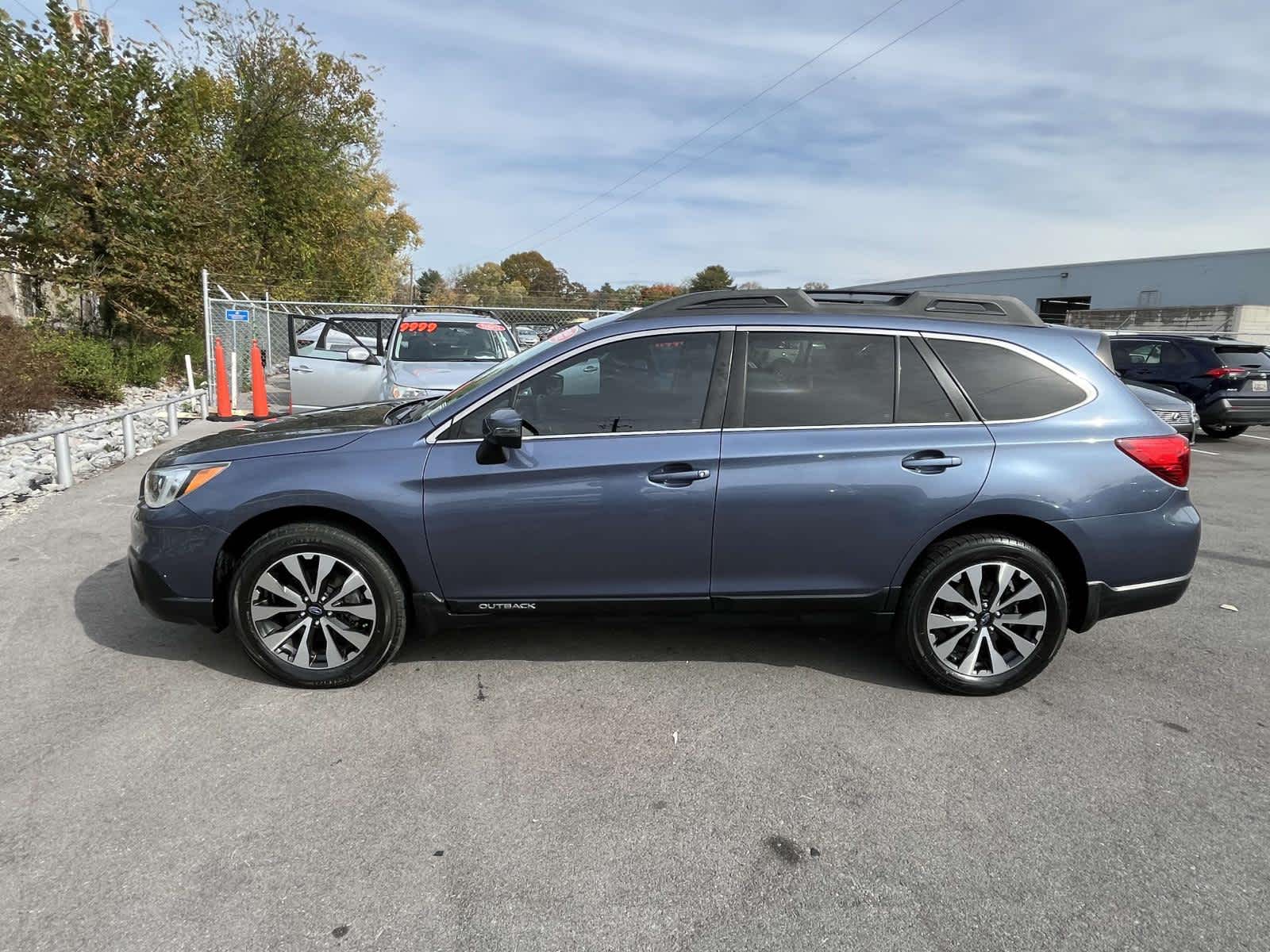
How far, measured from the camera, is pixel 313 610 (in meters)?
3.64

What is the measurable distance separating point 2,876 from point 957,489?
3.80 meters

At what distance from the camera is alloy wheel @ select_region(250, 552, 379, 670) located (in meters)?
3.61

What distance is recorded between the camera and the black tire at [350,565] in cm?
357

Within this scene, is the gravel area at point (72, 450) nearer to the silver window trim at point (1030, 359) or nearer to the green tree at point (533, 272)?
A: the silver window trim at point (1030, 359)

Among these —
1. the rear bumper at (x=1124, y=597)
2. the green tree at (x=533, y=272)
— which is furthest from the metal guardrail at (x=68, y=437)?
the green tree at (x=533, y=272)

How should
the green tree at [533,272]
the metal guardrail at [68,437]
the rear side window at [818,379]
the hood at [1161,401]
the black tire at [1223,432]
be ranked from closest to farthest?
the rear side window at [818,379], the metal guardrail at [68,437], the hood at [1161,401], the black tire at [1223,432], the green tree at [533,272]

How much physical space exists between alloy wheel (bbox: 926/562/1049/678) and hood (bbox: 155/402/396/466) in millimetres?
2848

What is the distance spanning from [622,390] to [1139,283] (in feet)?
140

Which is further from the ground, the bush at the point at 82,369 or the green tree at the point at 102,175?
the green tree at the point at 102,175

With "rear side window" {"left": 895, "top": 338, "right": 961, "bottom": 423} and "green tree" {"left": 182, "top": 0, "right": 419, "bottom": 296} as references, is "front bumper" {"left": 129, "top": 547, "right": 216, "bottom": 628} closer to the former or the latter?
"rear side window" {"left": 895, "top": 338, "right": 961, "bottom": 423}

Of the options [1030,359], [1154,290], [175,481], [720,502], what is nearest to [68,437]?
[175,481]

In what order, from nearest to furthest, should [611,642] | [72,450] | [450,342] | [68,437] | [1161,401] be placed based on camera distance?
[611,642] < [68,437] < [72,450] < [450,342] < [1161,401]

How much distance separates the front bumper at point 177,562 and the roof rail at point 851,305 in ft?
7.33

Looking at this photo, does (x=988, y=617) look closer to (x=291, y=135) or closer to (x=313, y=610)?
(x=313, y=610)
